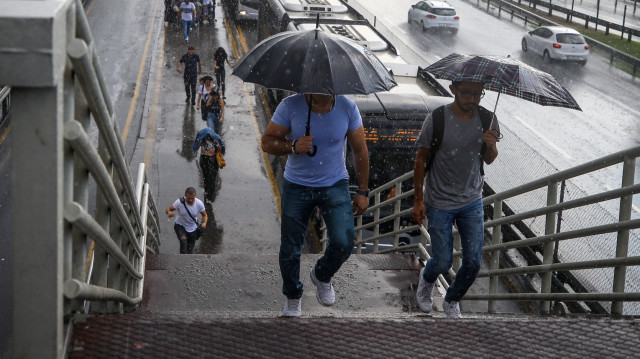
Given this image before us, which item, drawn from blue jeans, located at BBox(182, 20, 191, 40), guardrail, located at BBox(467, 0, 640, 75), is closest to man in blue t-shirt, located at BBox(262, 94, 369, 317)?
blue jeans, located at BBox(182, 20, 191, 40)

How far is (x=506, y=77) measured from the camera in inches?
206

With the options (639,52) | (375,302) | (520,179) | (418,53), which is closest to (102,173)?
(375,302)

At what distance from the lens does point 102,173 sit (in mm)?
2953

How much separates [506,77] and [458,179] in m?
0.77

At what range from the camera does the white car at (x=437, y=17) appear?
3497 centimetres

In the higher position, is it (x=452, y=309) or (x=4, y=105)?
(x=452, y=309)

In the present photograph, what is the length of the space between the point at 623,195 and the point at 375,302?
2.24 meters

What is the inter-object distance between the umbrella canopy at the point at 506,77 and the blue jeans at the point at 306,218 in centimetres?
112

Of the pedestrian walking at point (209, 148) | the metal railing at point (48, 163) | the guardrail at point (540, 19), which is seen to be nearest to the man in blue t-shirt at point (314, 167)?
the metal railing at point (48, 163)

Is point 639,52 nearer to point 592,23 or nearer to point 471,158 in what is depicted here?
point 592,23

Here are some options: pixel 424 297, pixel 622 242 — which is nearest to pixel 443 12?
pixel 424 297

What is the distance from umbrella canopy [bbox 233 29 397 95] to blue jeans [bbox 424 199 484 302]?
0.99 m

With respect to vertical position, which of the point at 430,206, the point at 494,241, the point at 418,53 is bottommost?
the point at 418,53

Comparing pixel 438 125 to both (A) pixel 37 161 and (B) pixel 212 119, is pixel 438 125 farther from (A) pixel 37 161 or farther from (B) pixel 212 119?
(B) pixel 212 119
